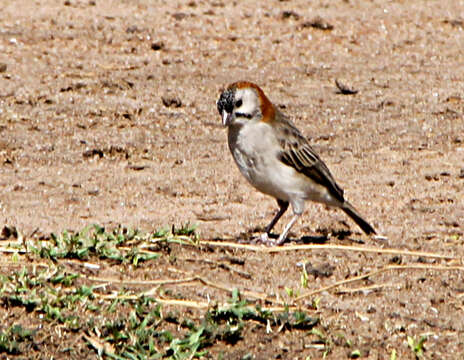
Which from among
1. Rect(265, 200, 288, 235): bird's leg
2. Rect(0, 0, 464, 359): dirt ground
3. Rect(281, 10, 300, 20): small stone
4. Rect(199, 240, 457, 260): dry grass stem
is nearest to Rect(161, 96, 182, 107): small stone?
Rect(0, 0, 464, 359): dirt ground

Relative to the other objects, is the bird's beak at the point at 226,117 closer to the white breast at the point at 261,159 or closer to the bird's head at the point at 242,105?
the bird's head at the point at 242,105

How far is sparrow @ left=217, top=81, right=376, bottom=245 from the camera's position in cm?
772

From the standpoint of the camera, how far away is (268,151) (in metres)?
7.78

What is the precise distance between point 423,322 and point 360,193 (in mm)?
3273

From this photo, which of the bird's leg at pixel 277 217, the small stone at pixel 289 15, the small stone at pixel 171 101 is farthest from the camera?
the small stone at pixel 289 15

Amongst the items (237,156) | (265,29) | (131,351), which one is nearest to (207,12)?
(265,29)

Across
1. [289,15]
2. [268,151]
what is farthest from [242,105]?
[289,15]

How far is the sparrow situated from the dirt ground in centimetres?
44

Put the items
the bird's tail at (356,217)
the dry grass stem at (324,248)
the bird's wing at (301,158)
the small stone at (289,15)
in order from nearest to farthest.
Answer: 1. the dry grass stem at (324,248)
2. the bird's wing at (301,158)
3. the bird's tail at (356,217)
4. the small stone at (289,15)

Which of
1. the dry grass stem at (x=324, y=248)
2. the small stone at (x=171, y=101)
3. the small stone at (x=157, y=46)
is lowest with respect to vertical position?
the small stone at (x=171, y=101)

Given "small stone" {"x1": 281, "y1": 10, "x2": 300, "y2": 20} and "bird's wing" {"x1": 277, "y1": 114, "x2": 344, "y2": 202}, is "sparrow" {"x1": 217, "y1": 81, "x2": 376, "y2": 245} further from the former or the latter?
"small stone" {"x1": 281, "y1": 10, "x2": 300, "y2": 20}

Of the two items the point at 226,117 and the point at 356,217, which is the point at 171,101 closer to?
the point at 356,217

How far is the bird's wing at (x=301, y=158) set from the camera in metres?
7.92

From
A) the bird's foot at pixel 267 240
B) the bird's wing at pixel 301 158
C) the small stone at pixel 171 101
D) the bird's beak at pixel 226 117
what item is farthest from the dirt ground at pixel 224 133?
the bird's beak at pixel 226 117
